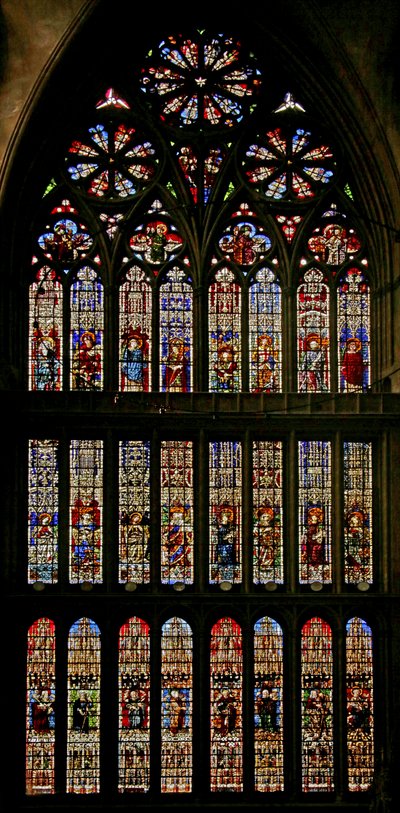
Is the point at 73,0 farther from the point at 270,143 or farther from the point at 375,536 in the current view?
the point at 375,536

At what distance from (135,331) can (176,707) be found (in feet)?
20.8

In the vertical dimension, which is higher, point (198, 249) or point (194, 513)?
point (198, 249)

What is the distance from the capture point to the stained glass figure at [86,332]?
2338 centimetres

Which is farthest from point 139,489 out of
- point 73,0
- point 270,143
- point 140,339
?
point 73,0

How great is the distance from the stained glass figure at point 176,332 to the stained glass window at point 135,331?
0.24m

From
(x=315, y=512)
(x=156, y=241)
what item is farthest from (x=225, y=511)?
(x=156, y=241)

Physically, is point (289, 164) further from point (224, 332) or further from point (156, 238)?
point (224, 332)

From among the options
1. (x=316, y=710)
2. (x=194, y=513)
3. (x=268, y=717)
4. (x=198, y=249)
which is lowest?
(x=268, y=717)

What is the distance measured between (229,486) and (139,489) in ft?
4.97

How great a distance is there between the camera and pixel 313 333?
23672 mm

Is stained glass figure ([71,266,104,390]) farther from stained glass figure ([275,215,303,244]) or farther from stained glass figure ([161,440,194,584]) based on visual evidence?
stained glass figure ([275,215,303,244])

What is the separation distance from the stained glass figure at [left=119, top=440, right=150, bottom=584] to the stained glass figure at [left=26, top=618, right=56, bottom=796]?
1619 mm

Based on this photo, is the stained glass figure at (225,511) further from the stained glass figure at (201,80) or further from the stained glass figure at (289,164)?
the stained glass figure at (201,80)

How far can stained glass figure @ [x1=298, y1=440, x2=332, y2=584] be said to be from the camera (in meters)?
23.0
